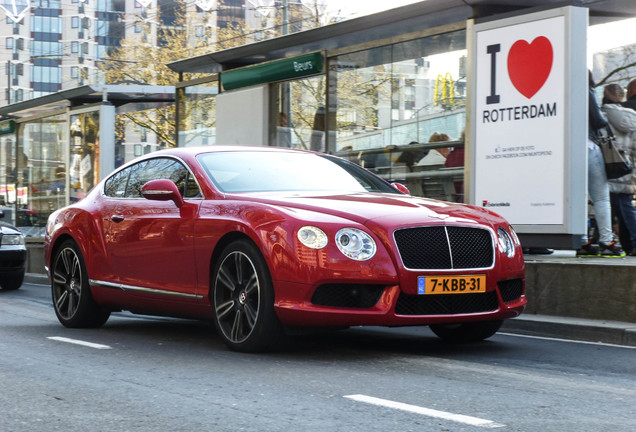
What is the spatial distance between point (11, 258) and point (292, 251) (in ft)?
33.2

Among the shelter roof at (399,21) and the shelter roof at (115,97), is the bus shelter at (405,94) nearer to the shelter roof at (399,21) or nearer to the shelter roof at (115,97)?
the shelter roof at (399,21)

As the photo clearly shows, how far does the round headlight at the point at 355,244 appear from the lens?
21.7 ft

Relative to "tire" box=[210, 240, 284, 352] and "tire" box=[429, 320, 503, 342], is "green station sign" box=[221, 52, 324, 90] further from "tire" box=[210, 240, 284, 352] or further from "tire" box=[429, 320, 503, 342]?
"tire" box=[210, 240, 284, 352]

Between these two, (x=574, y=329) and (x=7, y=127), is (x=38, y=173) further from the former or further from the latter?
(x=574, y=329)

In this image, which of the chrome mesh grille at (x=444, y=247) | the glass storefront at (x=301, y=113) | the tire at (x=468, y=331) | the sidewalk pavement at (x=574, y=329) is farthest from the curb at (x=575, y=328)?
the glass storefront at (x=301, y=113)

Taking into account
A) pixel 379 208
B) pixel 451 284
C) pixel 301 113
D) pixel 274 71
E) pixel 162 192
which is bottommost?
pixel 451 284

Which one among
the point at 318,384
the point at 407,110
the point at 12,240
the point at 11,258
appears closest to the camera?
the point at 318,384

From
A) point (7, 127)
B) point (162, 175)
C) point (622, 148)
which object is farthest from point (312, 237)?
point (7, 127)

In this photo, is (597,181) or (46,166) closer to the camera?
(597,181)

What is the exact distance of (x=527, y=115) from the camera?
445 inches

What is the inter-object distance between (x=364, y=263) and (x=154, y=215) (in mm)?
2178

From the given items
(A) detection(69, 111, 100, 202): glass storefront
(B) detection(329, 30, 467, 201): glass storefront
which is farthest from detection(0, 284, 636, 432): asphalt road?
(A) detection(69, 111, 100, 202): glass storefront

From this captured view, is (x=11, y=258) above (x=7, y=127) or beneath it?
beneath

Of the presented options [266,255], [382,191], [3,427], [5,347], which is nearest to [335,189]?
[382,191]
